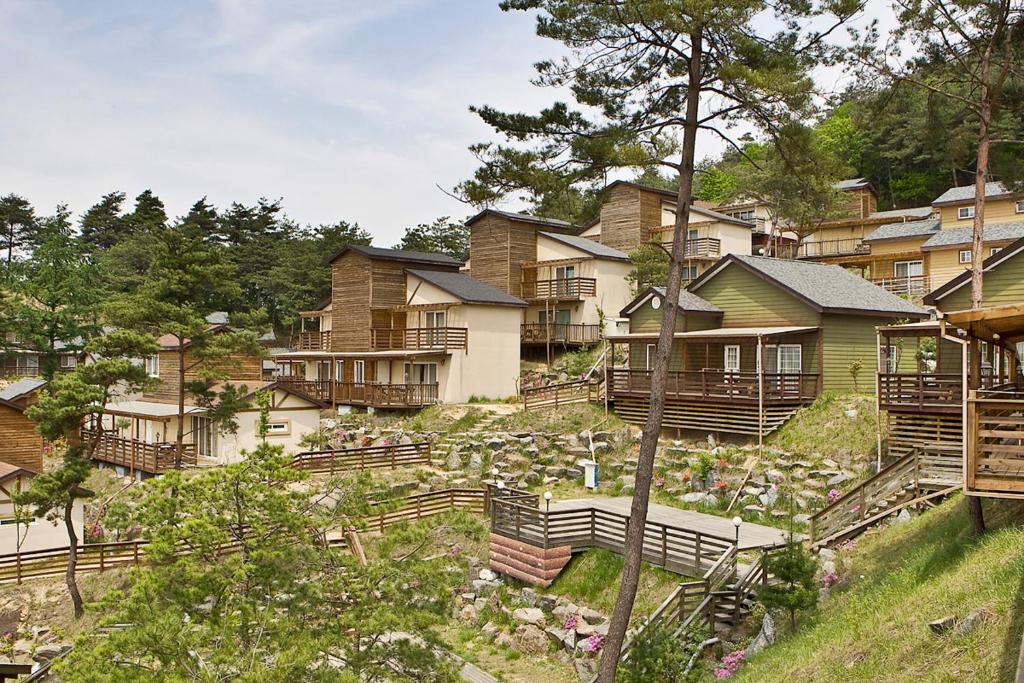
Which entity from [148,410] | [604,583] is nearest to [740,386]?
[604,583]

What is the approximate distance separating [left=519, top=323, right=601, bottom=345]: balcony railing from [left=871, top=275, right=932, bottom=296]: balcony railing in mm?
16564

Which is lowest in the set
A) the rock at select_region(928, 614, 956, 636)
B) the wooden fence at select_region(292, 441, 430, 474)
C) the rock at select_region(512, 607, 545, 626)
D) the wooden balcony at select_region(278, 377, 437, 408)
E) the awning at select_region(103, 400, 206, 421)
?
the rock at select_region(512, 607, 545, 626)

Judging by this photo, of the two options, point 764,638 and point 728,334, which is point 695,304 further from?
point 764,638

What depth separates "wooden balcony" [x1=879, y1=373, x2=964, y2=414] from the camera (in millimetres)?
20375

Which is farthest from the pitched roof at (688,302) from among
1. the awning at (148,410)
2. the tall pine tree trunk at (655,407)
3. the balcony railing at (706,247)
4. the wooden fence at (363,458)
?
the awning at (148,410)

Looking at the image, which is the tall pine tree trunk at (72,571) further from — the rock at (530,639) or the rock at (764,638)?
the rock at (764,638)

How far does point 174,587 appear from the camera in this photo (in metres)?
10.4

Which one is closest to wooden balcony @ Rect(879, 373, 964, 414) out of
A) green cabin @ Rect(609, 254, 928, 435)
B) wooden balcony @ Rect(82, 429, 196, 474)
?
green cabin @ Rect(609, 254, 928, 435)

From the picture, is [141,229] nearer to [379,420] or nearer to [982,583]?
[379,420]

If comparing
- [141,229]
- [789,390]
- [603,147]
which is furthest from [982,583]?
[141,229]

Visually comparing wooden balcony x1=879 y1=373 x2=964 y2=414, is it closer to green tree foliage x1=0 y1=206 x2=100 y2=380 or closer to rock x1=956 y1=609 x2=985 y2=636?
rock x1=956 y1=609 x2=985 y2=636

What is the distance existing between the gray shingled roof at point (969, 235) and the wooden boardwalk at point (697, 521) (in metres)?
26.4

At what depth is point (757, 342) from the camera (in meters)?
27.3

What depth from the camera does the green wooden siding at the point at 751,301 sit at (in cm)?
2720
